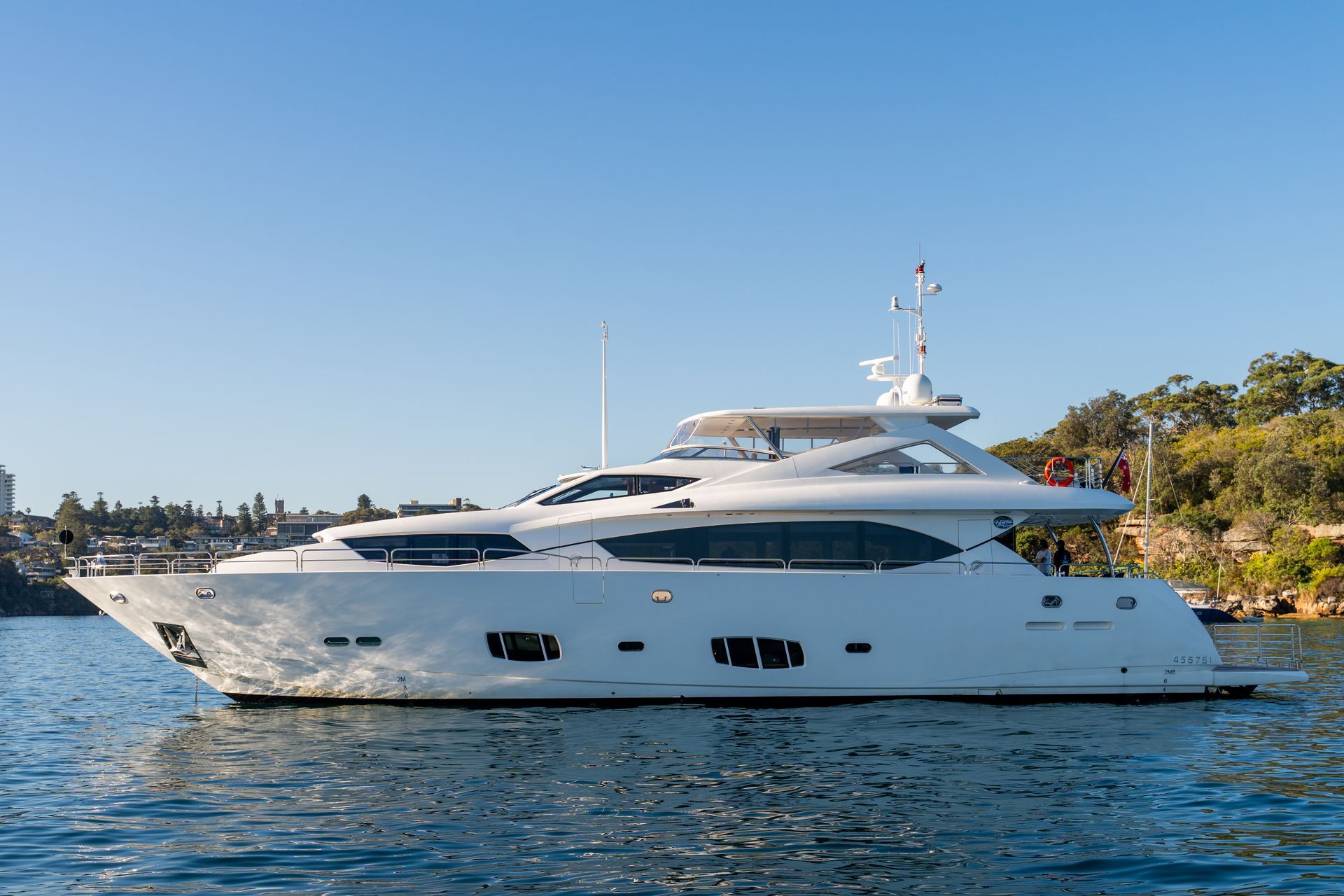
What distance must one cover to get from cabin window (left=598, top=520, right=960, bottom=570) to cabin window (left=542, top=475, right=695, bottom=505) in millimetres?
841

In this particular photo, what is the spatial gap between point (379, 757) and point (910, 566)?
736 centimetres

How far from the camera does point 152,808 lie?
9.07 meters

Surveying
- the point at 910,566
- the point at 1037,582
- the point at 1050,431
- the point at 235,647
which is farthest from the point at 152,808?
the point at 1050,431

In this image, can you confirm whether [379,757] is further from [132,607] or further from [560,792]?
[132,607]

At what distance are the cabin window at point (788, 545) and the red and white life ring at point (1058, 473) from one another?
2071 millimetres

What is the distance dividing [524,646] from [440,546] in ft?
6.09

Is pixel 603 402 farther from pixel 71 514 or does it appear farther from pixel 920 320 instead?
pixel 71 514

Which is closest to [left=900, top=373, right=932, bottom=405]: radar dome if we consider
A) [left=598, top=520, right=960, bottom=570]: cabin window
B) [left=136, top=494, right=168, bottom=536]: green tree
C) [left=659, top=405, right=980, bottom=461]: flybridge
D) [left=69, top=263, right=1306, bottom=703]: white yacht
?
[left=659, top=405, right=980, bottom=461]: flybridge

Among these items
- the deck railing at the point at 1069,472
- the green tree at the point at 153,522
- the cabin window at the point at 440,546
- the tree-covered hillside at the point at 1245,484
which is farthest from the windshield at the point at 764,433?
the green tree at the point at 153,522

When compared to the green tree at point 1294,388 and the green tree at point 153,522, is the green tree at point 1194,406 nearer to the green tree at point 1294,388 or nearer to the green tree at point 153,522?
the green tree at point 1294,388

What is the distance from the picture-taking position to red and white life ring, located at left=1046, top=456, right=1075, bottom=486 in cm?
1550

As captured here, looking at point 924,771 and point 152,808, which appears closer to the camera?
point 152,808

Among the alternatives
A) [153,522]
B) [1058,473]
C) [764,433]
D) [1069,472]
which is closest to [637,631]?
[764,433]

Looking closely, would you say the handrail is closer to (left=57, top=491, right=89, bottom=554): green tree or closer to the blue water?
the blue water
